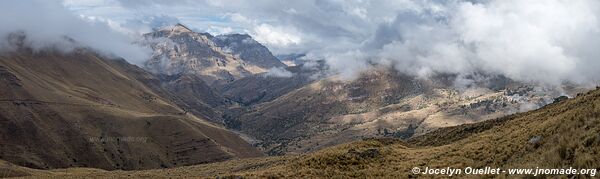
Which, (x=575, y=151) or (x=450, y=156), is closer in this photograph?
(x=575, y=151)

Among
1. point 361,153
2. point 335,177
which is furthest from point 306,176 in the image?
point 361,153

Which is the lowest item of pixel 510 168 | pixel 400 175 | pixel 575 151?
pixel 400 175

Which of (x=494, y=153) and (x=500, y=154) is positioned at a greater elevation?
(x=500, y=154)

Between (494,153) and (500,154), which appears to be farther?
(494,153)

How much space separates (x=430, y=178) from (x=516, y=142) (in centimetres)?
880

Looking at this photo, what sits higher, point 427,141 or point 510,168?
point 510,168

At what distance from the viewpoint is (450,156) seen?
44.1m

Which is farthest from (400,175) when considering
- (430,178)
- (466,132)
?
(466,132)

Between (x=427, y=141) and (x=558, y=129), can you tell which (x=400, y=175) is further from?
(x=427, y=141)

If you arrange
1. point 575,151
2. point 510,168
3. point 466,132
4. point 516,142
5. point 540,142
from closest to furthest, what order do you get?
point 575,151 → point 510,168 → point 540,142 → point 516,142 → point 466,132

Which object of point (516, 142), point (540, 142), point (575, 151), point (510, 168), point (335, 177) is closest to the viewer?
point (575, 151)

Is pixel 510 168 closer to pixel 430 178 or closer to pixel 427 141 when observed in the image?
pixel 430 178

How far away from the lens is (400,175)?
131ft

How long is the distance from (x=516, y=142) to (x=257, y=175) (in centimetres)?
2317
